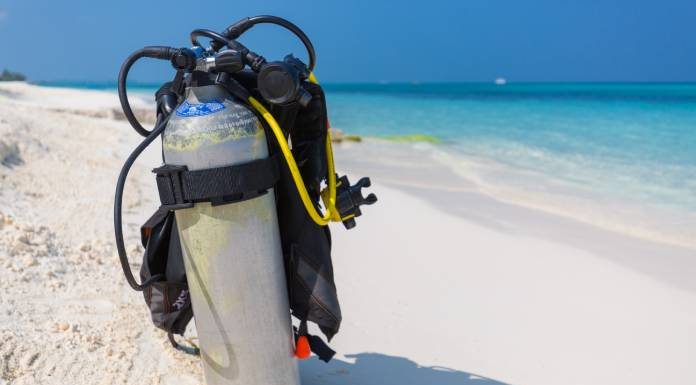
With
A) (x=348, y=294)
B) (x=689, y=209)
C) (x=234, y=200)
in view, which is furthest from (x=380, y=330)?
(x=689, y=209)

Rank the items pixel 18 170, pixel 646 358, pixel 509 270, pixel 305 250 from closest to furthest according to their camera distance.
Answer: pixel 305 250, pixel 646 358, pixel 509 270, pixel 18 170

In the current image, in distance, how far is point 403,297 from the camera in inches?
148

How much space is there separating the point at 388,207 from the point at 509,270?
1961mm

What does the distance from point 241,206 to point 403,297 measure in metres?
2.03

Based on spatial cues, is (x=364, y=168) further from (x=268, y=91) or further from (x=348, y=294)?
(x=268, y=91)

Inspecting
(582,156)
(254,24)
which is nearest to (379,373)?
(254,24)

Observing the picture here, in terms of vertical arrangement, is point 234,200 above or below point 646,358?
above

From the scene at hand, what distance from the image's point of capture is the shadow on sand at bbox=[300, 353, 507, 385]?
2.72 m

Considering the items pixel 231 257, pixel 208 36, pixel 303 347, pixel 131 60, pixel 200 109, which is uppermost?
pixel 208 36

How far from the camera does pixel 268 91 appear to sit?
6.18ft

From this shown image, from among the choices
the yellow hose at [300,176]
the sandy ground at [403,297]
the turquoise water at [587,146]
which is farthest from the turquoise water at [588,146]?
the yellow hose at [300,176]

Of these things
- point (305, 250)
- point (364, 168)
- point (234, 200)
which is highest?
point (234, 200)

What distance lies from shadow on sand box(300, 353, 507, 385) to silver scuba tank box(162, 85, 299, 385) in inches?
23.6

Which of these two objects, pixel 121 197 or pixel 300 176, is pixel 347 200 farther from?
pixel 121 197
